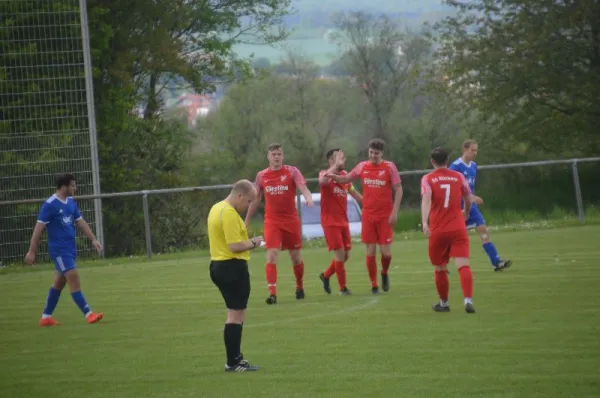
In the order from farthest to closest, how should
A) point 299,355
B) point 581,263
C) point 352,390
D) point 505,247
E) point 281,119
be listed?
point 281,119 → point 505,247 → point 581,263 → point 299,355 → point 352,390

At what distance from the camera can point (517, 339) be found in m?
11.1

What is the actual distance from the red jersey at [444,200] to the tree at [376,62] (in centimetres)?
4889

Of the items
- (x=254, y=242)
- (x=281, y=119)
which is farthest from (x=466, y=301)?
(x=281, y=119)

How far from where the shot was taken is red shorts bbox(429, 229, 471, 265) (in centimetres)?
1314

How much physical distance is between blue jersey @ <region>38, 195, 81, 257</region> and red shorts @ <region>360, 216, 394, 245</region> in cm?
421

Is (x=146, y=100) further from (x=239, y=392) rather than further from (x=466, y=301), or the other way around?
(x=239, y=392)

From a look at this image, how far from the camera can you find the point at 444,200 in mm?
13172

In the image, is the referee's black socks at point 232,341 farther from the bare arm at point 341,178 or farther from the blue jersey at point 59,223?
the bare arm at point 341,178

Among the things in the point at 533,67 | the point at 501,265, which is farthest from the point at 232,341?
the point at 533,67

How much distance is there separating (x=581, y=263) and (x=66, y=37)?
55.3 ft

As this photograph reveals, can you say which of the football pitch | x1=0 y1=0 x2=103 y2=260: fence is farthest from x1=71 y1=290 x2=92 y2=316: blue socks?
x1=0 y1=0 x2=103 y2=260: fence

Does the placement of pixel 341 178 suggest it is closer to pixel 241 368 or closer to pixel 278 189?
pixel 278 189

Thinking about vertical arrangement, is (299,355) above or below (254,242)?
below

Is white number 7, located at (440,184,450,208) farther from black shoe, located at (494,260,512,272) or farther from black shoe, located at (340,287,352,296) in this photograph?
black shoe, located at (494,260,512,272)
